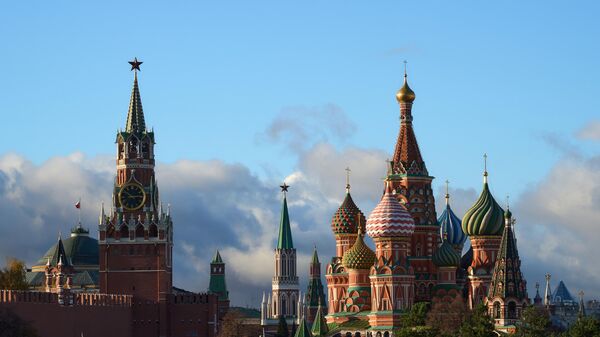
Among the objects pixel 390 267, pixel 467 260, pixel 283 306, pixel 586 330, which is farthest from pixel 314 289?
pixel 586 330

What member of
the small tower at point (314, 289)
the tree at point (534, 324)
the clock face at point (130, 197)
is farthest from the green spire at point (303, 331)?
the small tower at point (314, 289)

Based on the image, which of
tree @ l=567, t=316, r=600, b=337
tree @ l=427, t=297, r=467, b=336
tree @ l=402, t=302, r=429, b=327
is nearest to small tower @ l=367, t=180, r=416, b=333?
tree @ l=402, t=302, r=429, b=327

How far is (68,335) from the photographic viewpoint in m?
123

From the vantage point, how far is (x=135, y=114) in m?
142

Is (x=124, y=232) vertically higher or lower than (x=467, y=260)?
higher

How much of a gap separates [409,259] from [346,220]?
37.6ft

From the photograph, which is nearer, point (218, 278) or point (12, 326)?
point (12, 326)

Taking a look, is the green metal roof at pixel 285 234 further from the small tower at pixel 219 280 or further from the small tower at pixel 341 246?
the small tower at pixel 341 246

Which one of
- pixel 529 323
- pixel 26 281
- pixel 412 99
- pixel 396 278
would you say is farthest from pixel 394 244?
pixel 26 281

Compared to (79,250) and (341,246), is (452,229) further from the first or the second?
(79,250)

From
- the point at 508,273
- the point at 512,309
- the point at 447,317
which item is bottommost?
the point at 447,317

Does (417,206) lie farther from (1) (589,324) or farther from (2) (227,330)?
(1) (589,324)

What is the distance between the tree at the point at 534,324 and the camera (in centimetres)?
10994

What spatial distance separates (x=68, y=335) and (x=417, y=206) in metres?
31.0
